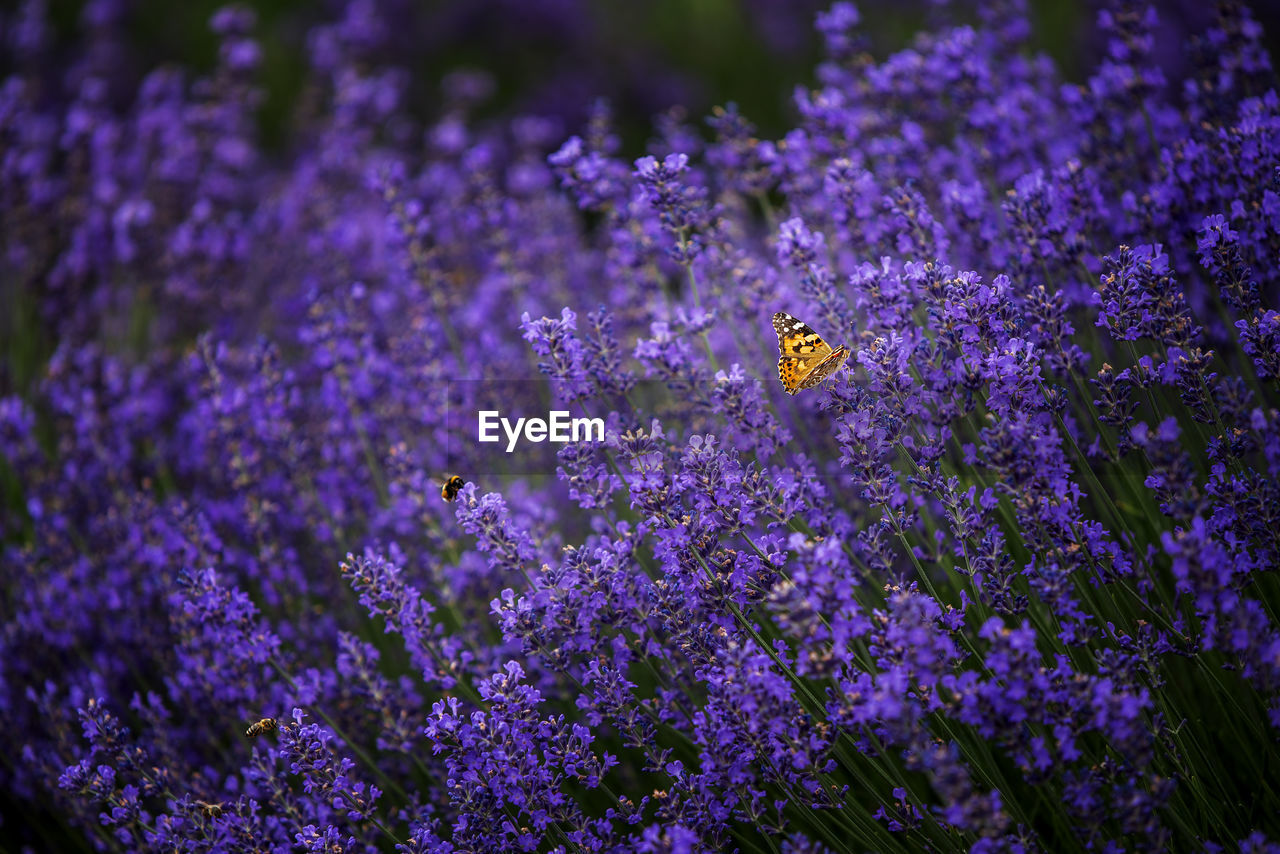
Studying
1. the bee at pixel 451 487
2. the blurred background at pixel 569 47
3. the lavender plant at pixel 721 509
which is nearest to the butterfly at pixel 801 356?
the lavender plant at pixel 721 509

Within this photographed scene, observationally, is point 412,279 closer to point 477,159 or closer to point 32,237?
point 477,159

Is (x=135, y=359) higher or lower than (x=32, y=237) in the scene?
lower

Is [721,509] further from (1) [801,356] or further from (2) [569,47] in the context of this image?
(2) [569,47]

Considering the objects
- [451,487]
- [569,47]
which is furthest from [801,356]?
[569,47]

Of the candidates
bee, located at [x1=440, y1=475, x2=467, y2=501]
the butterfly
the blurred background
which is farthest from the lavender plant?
the blurred background

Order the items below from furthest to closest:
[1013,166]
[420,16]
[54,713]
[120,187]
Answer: [420,16] < [120,187] < [1013,166] < [54,713]

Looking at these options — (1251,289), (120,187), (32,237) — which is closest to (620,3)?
(120,187)
